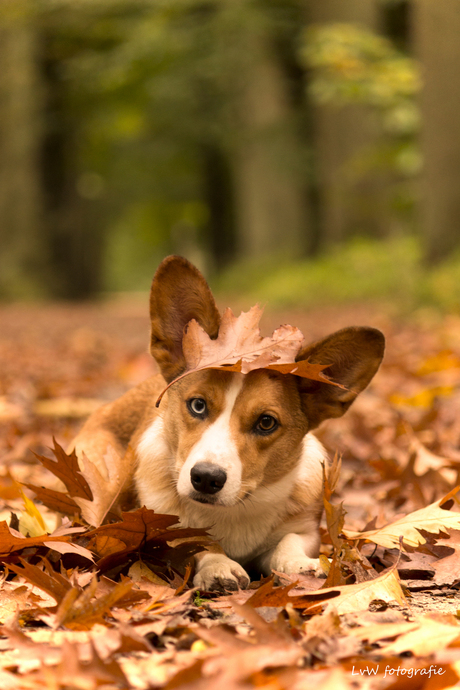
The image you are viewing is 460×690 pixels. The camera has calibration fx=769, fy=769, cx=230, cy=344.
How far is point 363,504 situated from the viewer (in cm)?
362

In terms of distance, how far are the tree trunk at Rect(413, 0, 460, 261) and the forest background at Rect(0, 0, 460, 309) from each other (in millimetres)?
230

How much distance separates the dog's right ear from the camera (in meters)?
2.90

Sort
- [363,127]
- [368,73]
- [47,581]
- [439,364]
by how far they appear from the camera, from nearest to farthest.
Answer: [47,581]
[439,364]
[368,73]
[363,127]

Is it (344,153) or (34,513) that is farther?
(344,153)

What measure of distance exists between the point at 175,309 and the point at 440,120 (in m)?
10.6

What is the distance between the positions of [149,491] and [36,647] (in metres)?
1.10

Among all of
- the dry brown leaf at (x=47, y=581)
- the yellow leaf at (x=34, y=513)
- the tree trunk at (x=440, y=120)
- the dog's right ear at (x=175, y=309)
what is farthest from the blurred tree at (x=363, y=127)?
the dry brown leaf at (x=47, y=581)

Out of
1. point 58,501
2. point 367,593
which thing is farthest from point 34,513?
point 367,593

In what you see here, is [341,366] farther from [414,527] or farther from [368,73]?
[368,73]

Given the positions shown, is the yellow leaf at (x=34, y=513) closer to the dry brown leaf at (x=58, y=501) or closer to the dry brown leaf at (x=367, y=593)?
the dry brown leaf at (x=58, y=501)

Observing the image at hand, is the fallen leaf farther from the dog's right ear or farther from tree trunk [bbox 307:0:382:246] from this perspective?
tree trunk [bbox 307:0:382:246]

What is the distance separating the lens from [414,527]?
2758mm

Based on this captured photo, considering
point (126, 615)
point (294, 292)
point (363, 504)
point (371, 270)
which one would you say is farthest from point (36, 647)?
point (294, 292)

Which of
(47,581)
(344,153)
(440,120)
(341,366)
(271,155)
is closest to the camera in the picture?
(47,581)
